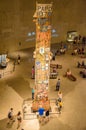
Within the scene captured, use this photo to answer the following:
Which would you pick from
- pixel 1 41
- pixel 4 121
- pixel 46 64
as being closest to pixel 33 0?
pixel 1 41

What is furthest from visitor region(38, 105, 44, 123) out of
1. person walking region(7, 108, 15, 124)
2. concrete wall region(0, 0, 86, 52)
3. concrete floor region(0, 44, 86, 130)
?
concrete wall region(0, 0, 86, 52)

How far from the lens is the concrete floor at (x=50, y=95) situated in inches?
663

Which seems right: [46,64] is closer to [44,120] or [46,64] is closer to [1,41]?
[44,120]

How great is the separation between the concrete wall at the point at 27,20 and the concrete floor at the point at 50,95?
2397 millimetres

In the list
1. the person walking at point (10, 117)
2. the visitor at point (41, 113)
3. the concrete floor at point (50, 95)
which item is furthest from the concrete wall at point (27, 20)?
the visitor at point (41, 113)

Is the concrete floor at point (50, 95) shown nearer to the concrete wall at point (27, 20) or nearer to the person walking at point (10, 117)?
the person walking at point (10, 117)

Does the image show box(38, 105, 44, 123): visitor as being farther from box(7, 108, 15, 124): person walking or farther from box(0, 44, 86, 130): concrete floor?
box(7, 108, 15, 124): person walking

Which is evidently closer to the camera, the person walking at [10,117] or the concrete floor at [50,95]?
the concrete floor at [50,95]

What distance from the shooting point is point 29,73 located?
23750 mm

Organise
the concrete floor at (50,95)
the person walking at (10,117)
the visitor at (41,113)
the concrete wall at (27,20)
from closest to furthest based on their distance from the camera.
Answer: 1. the concrete floor at (50,95)
2. the person walking at (10,117)
3. the visitor at (41,113)
4. the concrete wall at (27,20)

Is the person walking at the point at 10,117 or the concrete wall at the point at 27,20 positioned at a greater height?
the concrete wall at the point at 27,20

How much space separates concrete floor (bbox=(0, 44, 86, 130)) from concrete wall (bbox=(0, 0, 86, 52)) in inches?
94.4

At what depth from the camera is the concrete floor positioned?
16.8m

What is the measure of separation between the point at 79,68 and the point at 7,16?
30.4ft
